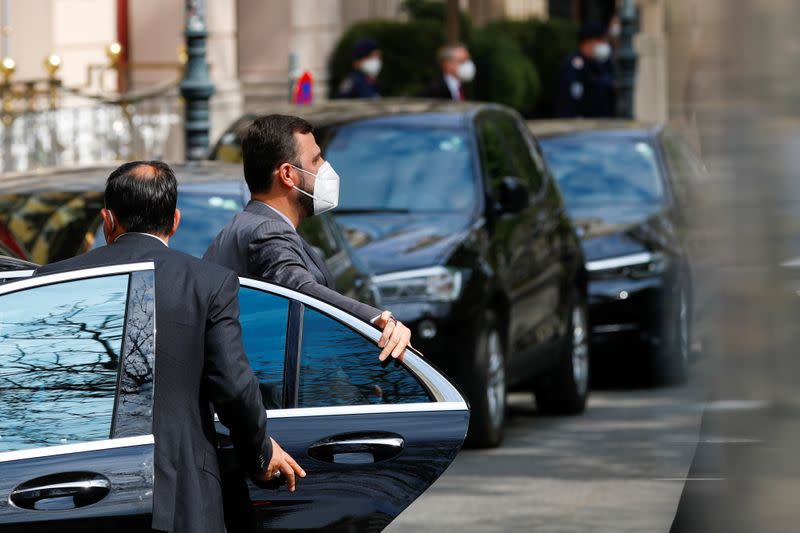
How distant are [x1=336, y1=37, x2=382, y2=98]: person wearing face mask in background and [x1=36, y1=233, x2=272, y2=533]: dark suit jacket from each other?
44.4 ft

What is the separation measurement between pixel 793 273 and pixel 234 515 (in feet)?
8.13

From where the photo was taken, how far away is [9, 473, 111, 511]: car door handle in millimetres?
3816

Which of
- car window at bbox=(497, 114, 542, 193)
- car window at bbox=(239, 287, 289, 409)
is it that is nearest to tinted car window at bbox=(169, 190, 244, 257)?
car window at bbox=(239, 287, 289, 409)

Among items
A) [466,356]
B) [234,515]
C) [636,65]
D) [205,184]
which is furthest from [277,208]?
[636,65]

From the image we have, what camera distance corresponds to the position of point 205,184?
758 cm

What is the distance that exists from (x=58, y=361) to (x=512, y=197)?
5.93m

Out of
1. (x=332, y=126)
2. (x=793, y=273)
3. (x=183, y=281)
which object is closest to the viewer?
(x=793, y=273)

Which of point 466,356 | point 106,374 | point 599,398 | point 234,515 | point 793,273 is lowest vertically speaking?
point 599,398

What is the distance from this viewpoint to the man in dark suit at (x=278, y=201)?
4727 millimetres

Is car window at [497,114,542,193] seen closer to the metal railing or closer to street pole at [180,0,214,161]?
street pole at [180,0,214,161]

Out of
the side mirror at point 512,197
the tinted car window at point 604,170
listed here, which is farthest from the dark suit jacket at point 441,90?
the side mirror at point 512,197

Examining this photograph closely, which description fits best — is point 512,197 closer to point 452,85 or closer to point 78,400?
point 78,400

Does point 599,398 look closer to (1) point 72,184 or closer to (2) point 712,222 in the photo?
(1) point 72,184

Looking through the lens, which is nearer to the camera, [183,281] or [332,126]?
[183,281]
